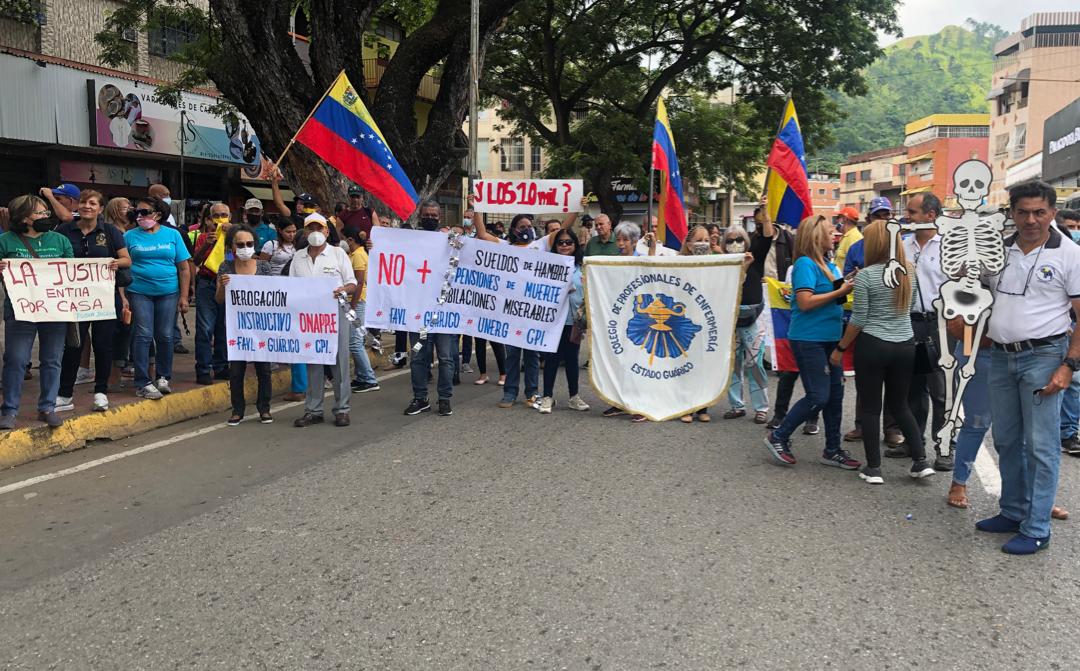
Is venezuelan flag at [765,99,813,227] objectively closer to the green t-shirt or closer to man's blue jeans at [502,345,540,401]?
man's blue jeans at [502,345,540,401]

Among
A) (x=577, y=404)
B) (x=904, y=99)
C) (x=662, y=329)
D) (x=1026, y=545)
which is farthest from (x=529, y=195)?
(x=904, y=99)

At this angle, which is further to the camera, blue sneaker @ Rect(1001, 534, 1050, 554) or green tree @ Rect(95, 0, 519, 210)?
green tree @ Rect(95, 0, 519, 210)

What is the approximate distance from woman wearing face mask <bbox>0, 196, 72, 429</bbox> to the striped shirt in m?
6.11

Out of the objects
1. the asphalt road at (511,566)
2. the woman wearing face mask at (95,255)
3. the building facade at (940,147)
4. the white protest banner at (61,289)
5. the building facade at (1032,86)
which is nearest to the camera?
the asphalt road at (511,566)

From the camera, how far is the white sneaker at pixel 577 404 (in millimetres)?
8297

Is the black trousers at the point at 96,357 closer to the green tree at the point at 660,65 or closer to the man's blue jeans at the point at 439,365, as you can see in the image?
the man's blue jeans at the point at 439,365

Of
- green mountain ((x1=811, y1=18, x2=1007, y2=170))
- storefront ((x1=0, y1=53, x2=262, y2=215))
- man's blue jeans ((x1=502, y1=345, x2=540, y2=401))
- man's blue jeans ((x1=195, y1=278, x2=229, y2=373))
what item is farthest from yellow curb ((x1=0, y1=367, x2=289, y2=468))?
green mountain ((x1=811, y1=18, x2=1007, y2=170))

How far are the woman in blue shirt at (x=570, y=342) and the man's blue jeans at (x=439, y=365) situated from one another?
2.98 ft

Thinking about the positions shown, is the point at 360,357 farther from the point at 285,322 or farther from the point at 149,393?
the point at 149,393

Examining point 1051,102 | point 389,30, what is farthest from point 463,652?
point 1051,102

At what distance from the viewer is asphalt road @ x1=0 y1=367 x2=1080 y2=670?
3.45m

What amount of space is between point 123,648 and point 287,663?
0.71m

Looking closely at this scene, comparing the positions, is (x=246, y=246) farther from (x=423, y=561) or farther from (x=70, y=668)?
(x=70, y=668)

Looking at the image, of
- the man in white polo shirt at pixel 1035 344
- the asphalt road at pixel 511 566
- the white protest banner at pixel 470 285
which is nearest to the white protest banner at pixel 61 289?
the asphalt road at pixel 511 566
